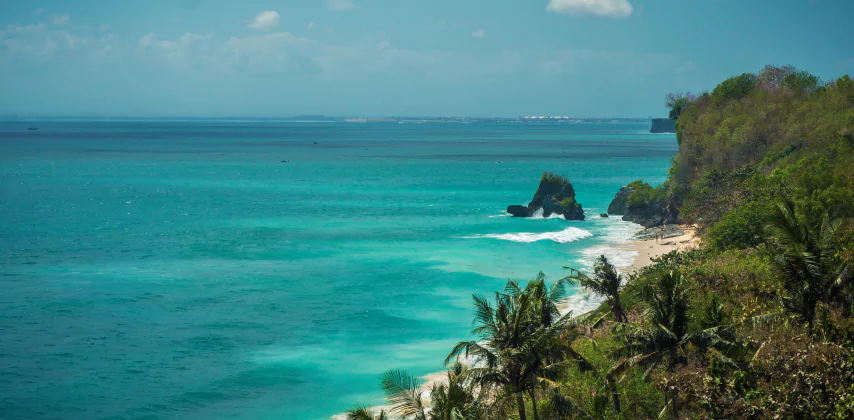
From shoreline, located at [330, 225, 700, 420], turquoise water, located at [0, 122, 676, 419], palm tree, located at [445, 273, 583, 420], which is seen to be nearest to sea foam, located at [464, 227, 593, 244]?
turquoise water, located at [0, 122, 676, 419]

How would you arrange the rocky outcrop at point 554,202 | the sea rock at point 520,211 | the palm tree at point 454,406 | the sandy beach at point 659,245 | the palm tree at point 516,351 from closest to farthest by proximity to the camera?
the palm tree at point 454,406
the palm tree at point 516,351
the sandy beach at point 659,245
the rocky outcrop at point 554,202
the sea rock at point 520,211

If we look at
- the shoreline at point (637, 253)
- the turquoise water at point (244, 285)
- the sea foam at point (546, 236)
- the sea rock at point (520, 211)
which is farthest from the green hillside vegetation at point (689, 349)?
the sea rock at point (520, 211)

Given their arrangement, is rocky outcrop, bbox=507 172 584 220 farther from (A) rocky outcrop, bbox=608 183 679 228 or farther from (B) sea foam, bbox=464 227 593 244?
(B) sea foam, bbox=464 227 593 244

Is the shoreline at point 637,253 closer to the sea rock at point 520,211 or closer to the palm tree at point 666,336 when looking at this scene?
the palm tree at point 666,336

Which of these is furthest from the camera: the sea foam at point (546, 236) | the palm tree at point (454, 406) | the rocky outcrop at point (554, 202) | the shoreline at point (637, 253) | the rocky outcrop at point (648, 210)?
the rocky outcrop at point (554, 202)

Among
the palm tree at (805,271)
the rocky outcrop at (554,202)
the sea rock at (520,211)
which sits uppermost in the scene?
the palm tree at (805,271)

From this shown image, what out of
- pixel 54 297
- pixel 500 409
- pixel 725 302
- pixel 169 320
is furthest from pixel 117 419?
pixel 725 302

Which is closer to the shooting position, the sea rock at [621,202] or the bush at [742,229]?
the bush at [742,229]

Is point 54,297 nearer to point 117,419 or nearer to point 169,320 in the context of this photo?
point 169,320
